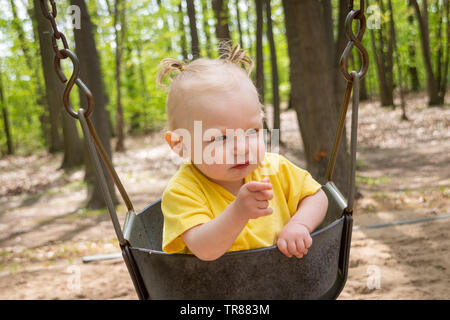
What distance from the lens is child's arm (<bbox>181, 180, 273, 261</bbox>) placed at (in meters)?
0.97

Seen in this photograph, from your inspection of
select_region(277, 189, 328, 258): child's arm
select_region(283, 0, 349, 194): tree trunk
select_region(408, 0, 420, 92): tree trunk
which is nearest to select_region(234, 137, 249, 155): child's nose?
select_region(277, 189, 328, 258): child's arm

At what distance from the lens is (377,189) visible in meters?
5.33

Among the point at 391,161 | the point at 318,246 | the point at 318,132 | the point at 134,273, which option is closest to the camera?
the point at 318,246

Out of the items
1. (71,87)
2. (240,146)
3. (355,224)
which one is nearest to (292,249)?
(240,146)

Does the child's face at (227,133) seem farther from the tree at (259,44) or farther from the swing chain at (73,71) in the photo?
the tree at (259,44)

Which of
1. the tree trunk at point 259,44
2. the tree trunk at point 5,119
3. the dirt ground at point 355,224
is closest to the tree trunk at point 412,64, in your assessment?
the dirt ground at point 355,224

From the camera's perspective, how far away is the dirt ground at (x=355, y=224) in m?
2.68

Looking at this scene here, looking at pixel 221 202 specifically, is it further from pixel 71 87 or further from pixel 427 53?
pixel 427 53

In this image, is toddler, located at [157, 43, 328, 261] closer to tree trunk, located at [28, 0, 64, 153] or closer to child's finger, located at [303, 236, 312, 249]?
child's finger, located at [303, 236, 312, 249]

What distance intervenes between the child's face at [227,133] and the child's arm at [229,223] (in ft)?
0.60

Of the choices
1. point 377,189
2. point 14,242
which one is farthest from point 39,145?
point 377,189

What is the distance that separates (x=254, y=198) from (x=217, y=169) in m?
0.25
